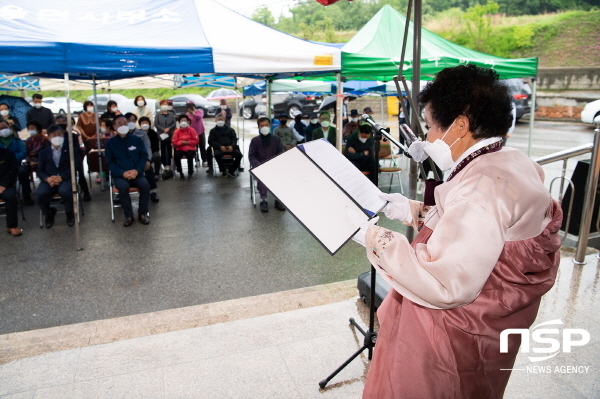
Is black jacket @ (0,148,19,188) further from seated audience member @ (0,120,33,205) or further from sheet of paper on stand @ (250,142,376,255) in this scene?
sheet of paper on stand @ (250,142,376,255)

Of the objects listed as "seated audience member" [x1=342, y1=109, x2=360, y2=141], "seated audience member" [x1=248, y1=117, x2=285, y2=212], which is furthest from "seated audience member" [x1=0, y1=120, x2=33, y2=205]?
"seated audience member" [x1=342, y1=109, x2=360, y2=141]

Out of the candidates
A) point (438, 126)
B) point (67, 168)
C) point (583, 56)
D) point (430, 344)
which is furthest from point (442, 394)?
point (583, 56)

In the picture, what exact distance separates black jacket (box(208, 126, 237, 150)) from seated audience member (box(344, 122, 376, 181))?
2966 mm

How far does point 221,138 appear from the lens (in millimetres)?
9664

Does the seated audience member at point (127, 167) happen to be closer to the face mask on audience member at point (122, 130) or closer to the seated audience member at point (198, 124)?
the face mask on audience member at point (122, 130)

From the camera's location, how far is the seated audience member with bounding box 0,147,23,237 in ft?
18.9

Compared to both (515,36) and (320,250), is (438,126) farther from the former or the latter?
(515,36)

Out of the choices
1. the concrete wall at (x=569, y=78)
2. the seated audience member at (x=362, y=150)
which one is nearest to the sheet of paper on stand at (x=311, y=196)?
the seated audience member at (x=362, y=150)

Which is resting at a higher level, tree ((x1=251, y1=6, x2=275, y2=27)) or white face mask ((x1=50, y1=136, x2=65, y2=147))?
tree ((x1=251, y1=6, x2=275, y2=27))

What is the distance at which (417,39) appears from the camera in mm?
2676

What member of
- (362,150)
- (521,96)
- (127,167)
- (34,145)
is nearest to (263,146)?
(362,150)

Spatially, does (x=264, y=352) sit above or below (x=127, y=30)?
below

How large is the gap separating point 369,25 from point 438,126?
25.5ft

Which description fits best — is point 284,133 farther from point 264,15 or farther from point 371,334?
point 264,15
